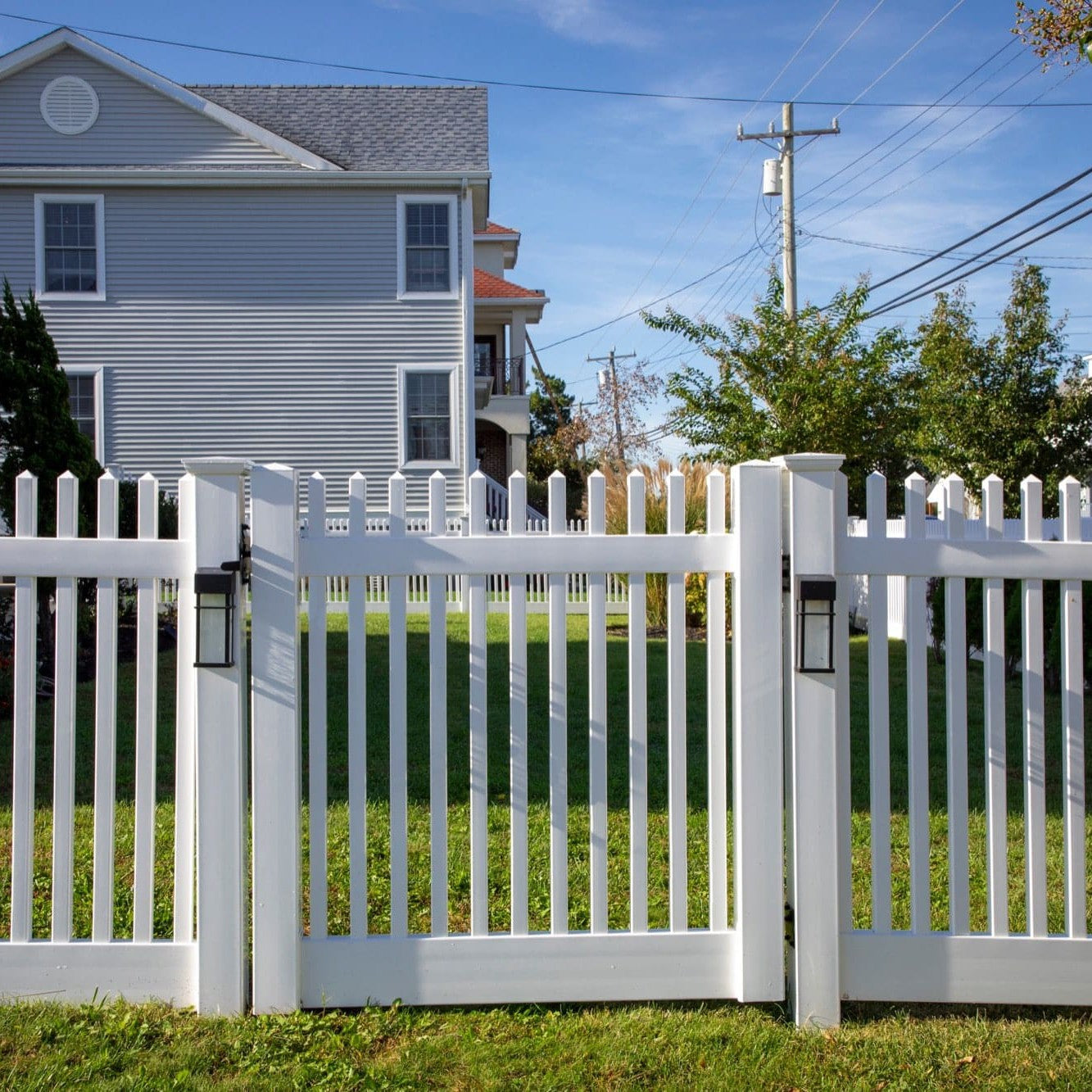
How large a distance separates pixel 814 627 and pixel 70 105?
18.2 m

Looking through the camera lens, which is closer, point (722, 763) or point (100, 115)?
point (722, 763)

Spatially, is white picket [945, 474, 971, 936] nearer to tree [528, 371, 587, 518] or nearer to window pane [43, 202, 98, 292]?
window pane [43, 202, 98, 292]

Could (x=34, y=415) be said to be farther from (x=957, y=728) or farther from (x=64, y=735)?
(x=957, y=728)

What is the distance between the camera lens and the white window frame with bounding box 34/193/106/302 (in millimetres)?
17719

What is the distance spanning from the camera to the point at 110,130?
1778cm

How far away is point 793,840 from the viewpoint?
11.0 feet

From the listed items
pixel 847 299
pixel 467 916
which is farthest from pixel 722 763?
pixel 847 299

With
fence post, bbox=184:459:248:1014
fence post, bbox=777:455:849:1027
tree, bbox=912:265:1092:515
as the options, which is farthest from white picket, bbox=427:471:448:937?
tree, bbox=912:265:1092:515

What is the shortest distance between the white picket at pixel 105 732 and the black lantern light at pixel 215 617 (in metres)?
0.28

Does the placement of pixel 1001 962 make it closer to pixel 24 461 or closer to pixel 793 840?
pixel 793 840

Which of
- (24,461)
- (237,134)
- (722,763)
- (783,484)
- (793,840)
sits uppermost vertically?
(237,134)

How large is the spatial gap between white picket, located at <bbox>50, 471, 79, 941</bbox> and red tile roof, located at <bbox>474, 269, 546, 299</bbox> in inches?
831

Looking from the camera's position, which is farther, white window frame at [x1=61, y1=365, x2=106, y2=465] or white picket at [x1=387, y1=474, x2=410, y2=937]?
white window frame at [x1=61, y1=365, x2=106, y2=465]

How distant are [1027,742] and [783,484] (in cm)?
108
